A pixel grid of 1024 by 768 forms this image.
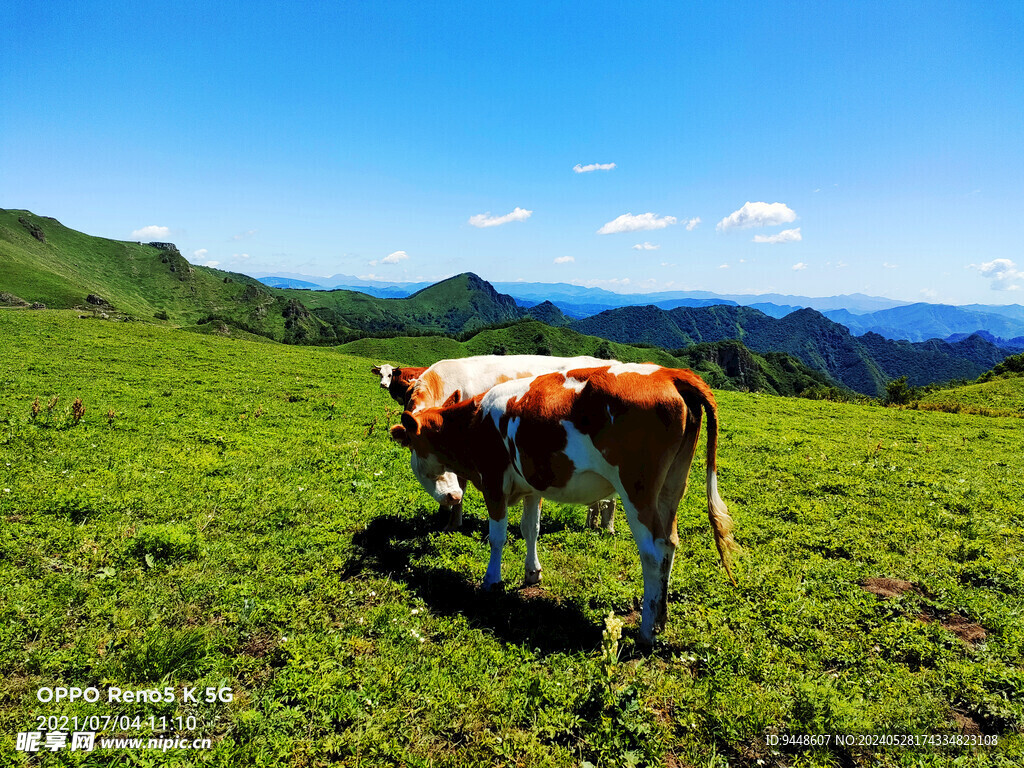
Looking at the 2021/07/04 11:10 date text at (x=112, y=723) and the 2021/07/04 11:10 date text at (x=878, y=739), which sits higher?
the 2021/07/04 11:10 date text at (x=112, y=723)

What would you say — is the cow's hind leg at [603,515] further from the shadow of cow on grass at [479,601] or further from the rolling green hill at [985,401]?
the rolling green hill at [985,401]

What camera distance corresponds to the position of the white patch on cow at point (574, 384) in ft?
19.4

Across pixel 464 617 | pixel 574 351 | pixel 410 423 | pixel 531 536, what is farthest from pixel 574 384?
pixel 574 351

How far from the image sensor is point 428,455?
7.79 m

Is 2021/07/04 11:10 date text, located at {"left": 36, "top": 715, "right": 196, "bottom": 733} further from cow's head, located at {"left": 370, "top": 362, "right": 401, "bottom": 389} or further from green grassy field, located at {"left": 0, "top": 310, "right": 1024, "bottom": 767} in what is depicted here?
cow's head, located at {"left": 370, "top": 362, "right": 401, "bottom": 389}

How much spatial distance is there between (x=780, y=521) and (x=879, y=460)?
7.19 m

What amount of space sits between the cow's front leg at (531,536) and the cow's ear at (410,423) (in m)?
2.07

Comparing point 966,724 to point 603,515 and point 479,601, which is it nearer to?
point 603,515

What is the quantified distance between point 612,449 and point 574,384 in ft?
3.36

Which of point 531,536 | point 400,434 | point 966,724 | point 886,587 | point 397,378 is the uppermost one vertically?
point 397,378

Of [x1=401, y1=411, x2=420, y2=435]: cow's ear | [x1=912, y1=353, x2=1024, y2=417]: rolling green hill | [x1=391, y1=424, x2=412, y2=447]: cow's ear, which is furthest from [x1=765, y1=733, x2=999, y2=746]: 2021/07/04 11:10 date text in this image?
[x1=912, y1=353, x2=1024, y2=417]: rolling green hill

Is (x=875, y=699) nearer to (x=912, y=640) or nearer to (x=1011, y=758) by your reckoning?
(x=1011, y=758)

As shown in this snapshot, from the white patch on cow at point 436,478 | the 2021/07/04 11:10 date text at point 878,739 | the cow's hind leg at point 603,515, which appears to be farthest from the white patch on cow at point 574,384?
the 2021/07/04 11:10 date text at point 878,739

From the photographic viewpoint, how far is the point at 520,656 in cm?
529
